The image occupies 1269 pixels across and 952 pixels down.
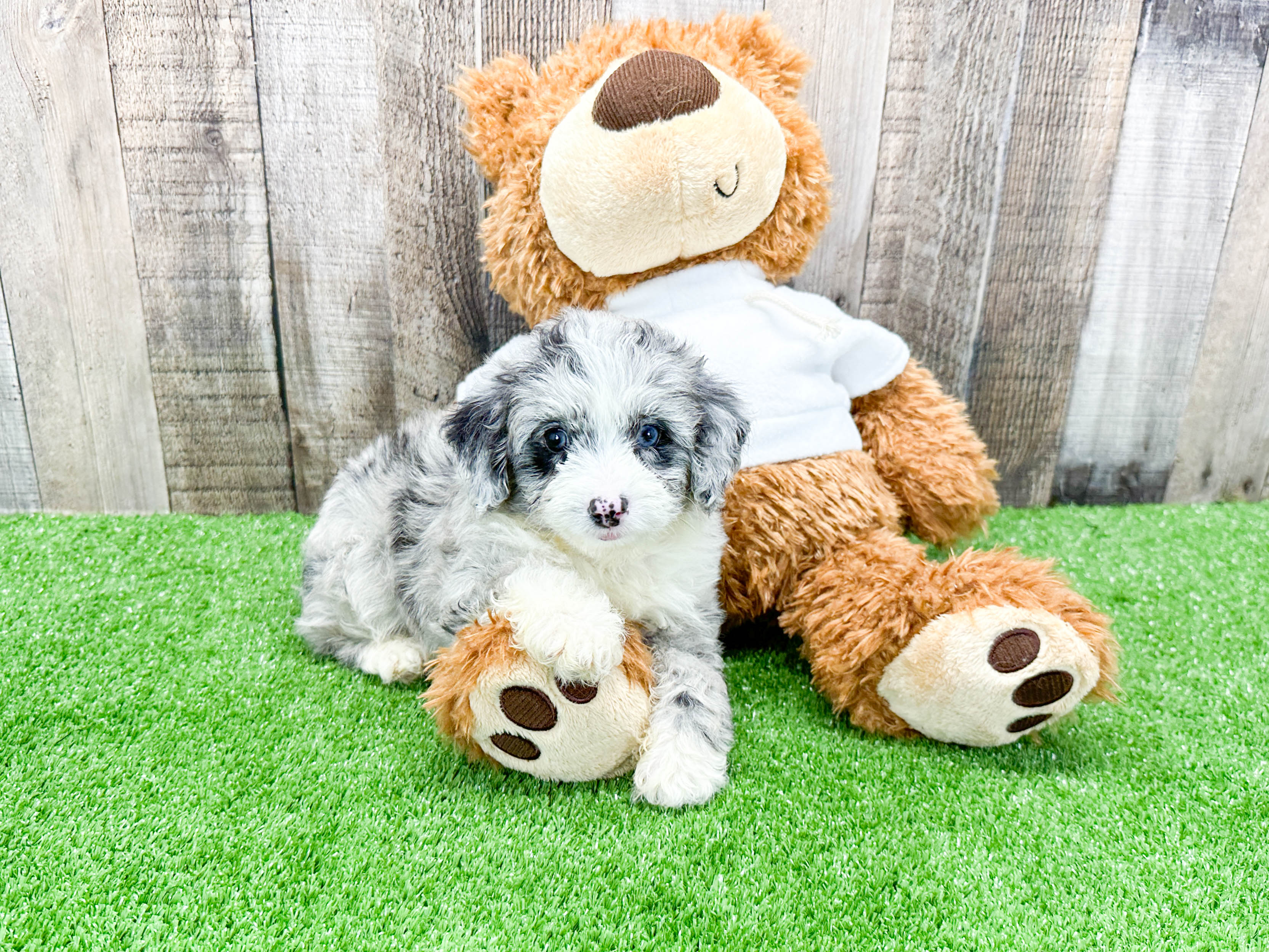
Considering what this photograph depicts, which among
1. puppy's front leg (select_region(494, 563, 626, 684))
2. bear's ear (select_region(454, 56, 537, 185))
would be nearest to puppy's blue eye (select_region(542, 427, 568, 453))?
puppy's front leg (select_region(494, 563, 626, 684))

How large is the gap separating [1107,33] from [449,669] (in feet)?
A: 9.25

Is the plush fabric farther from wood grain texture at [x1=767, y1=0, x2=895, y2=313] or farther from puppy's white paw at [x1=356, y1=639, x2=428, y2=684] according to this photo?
puppy's white paw at [x1=356, y1=639, x2=428, y2=684]

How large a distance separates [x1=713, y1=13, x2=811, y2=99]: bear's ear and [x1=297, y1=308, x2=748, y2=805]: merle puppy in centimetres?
91

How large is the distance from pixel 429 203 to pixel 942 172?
5.58 ft

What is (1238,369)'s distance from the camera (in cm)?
314

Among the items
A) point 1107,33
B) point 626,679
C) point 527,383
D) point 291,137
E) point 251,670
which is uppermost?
point 1107,33

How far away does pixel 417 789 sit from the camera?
1.74m

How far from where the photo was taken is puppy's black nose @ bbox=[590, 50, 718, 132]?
195 centimetres

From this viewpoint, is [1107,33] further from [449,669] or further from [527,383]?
[449,669]

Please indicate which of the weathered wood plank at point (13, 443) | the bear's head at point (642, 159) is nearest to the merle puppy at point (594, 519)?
the bear's head at point (642, 159)

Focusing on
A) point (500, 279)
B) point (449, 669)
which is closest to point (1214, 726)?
point (449, 669)

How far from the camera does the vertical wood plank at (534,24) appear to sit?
2527mm

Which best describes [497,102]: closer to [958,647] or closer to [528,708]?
[528,708]

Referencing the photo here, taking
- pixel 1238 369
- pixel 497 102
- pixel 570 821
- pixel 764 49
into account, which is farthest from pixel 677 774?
pixel 1238 369
